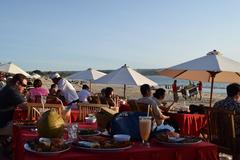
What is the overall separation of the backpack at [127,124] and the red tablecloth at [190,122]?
4266mm

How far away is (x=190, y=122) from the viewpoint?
7.61 meters

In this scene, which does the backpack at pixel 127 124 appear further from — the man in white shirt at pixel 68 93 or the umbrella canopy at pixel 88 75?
the umbrella canopy at pixel 88 75

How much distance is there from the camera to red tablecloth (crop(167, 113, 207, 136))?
7500mm

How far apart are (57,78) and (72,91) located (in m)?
0.83

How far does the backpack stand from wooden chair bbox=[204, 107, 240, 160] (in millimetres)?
2173

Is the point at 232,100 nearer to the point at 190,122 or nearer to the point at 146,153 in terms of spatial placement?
the point at 190,122

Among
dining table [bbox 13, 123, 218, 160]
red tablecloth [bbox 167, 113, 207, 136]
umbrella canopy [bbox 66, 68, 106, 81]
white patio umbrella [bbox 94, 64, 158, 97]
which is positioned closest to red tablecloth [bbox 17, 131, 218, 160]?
dining table [bbox 13, 123, 218, 160]

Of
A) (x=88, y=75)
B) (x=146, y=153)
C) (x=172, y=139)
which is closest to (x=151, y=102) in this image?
(x=172, y=139)

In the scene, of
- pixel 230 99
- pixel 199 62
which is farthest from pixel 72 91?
pixel 230 99

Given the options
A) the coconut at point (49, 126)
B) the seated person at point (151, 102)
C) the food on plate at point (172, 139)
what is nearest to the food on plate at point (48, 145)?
the coconut at point (49, 126)

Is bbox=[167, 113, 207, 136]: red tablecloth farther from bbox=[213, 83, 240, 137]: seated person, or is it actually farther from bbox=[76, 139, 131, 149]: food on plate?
bbox=[76, 139, 131, 149]: food on plate

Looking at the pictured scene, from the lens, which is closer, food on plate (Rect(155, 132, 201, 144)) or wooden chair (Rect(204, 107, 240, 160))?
food on plate (Rect(155, 132, 201, 144))

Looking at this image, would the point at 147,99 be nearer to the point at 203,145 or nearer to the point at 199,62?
the point at 199,62

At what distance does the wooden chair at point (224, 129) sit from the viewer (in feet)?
17.2
